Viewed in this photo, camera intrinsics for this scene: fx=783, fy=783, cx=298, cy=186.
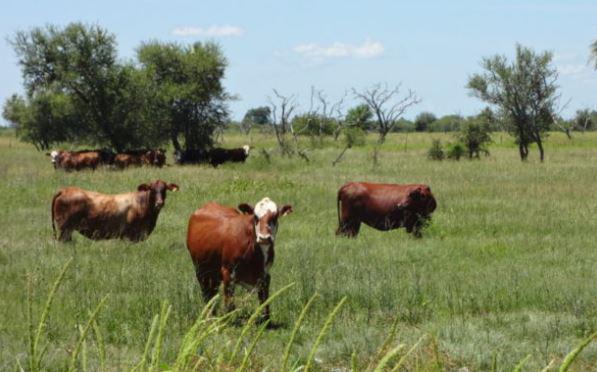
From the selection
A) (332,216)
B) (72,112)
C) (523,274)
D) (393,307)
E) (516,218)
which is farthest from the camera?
(72,112)

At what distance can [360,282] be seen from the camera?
9438 mm

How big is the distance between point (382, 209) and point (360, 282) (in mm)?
5286

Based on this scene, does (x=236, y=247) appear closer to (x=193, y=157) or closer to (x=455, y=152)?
(x=193, y=157)

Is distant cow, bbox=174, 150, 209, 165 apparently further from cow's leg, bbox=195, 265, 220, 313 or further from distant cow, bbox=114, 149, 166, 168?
cow's leg, bbox=195, 265, 220, 313

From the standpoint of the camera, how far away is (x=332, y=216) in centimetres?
1680

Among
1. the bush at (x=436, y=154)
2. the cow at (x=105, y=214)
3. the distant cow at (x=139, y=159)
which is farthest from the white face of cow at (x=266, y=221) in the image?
the bush at (x=436, y=154)

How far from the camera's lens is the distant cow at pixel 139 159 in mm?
Answer: 33625

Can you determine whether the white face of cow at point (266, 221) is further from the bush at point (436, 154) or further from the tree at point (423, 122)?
the tree at point (423, 122)

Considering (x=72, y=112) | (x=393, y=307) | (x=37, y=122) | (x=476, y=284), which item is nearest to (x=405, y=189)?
(x=476, y=284)

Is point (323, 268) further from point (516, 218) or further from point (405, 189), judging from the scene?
point (516, 218)

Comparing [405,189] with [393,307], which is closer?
[393,307]

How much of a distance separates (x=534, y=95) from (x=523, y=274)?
3522 centimetres

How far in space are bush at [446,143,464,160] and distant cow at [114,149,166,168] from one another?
16279 mm

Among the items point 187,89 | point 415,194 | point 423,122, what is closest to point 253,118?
point 423,122
